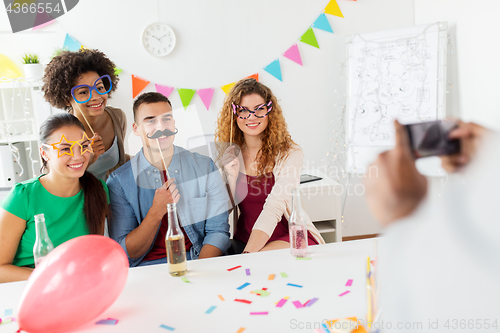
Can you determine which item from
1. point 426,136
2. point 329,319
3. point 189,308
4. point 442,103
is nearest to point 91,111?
point 189,308

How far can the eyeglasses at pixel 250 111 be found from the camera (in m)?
1.72

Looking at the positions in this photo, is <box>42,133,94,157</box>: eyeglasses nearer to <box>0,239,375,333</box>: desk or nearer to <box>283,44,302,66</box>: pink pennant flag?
<box>0,239,375,333</box>: desk

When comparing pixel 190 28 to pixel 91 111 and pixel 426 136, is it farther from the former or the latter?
pixel 426 136

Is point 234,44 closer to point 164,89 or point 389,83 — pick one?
point 164,89

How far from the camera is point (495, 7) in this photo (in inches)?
89.5

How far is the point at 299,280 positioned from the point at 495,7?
225 cm

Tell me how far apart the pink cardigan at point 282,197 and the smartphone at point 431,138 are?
1.33 meters

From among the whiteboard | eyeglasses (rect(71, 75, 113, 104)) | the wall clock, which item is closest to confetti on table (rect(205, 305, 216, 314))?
eyeglasses (rect(71, 75, 113, 104))

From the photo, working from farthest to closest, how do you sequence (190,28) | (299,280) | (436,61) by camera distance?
(190,28), (436,61), (299,280)

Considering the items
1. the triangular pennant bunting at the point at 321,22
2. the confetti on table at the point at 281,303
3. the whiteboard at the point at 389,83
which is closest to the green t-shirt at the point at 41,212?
the confetti on table at the point at 281,303

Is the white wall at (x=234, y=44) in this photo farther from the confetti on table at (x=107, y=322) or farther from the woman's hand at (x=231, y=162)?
the confetti on table at (x=107, y=322)

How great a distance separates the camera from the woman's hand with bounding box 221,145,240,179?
1.69 metres

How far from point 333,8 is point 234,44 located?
0.84 m

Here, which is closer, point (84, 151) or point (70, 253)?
point (70, 253)
